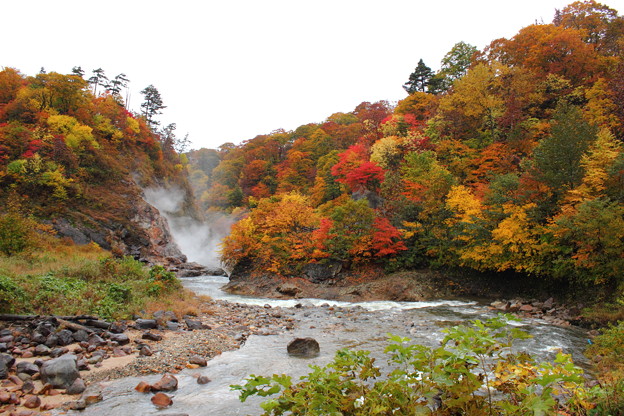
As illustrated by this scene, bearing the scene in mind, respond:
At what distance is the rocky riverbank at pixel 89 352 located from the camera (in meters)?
6.19

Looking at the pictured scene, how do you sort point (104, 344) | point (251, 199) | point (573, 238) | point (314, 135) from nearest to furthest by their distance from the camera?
point (104, 344) < point (573, 238) < point (251, 199) < point (314, 135)

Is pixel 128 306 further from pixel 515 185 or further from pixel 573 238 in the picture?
pixel 515 185

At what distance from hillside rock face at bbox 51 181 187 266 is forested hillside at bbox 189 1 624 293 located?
11.4 metres

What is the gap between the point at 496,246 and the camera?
1847 centimetres

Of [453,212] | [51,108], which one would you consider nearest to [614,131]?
[453,212]

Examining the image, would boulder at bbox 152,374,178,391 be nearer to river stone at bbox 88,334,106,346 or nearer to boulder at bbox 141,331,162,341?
river stone at bbox 88,334,106,346

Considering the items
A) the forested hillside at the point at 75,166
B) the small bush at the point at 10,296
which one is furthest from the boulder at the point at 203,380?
the forested hillside at the point at 75,166

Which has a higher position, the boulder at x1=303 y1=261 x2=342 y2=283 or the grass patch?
the grass patch

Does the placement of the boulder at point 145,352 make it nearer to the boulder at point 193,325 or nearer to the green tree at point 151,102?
the boulder at point 193,325

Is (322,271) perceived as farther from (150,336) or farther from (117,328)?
(117,328)

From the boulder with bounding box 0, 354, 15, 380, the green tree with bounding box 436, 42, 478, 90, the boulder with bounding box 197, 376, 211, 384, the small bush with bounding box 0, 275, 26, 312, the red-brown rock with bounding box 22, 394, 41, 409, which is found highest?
the green tree with bounding box 436, 42, 478, 90

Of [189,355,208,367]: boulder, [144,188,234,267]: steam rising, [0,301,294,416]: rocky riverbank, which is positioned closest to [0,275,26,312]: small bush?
[0,301,294,416]: rocky riverbank

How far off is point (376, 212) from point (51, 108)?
1430 inches

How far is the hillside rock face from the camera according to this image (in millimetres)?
30555
